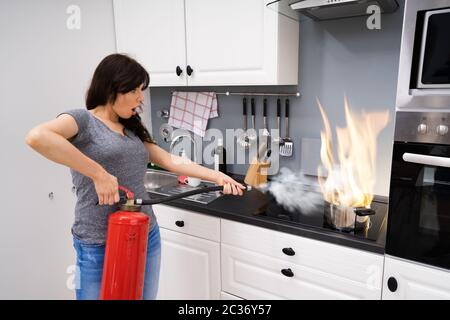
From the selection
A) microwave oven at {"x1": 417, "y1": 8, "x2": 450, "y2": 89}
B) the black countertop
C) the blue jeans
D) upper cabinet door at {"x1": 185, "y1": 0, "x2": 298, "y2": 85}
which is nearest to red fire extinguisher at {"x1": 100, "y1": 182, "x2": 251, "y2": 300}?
the blue jeans

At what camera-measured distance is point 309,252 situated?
53.7 inches

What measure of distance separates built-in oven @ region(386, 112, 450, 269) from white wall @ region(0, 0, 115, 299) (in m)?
1.63

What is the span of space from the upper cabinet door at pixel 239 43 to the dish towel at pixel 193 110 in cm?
33

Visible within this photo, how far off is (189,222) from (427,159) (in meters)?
1.06

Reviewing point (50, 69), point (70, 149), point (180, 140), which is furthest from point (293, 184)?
point (50, 69)

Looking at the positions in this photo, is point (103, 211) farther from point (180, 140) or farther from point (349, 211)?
point (180, 140)

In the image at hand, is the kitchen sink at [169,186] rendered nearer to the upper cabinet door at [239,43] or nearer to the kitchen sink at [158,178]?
the kitchen sink at [158,178]

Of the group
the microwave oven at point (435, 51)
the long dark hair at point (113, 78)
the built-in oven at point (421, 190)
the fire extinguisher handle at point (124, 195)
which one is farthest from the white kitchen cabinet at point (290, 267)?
the long dark hair at point (113, 78)

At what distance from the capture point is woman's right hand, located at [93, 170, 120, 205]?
1.04m

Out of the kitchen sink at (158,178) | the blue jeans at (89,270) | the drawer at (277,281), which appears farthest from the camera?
the kitchen sink at (158,178)

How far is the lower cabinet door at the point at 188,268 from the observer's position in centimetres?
164

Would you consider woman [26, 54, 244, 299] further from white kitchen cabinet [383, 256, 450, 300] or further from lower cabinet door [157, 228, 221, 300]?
white kitchen cabinet [383, 256, 450, 300]

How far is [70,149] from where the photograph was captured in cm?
100
